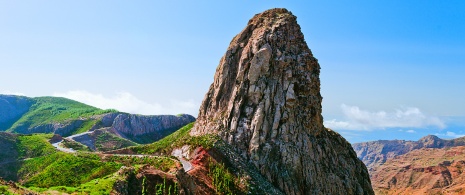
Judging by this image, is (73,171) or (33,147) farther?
(33,147)

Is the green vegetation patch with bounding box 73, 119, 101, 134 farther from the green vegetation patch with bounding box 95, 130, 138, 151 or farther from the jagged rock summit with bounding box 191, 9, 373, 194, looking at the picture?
the jagged rock summit with bounding box 191, 9, 373, 194

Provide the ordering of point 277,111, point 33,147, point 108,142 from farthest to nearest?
point 108,142 → point 33,147 → point 277,111

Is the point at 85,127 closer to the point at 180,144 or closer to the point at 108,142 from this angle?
the point at 108,142

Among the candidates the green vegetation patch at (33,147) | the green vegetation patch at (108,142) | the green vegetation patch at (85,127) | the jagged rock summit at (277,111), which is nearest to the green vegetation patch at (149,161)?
the jagged rock summit at (277,111)

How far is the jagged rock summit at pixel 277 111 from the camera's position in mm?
87750

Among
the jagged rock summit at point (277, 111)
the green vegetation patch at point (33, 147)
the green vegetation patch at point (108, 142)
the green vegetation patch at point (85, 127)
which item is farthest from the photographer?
the green vegetation patch at point (85, 127)

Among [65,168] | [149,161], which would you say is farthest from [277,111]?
[65,168]

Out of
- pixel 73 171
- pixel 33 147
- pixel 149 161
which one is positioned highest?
pixel 33 147

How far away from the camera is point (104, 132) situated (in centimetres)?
17938

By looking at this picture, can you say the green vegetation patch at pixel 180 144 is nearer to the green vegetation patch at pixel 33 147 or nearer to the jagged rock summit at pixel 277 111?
the jagged rock summit at pixel 277 111

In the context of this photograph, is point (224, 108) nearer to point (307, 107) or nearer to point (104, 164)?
point (307, 107)

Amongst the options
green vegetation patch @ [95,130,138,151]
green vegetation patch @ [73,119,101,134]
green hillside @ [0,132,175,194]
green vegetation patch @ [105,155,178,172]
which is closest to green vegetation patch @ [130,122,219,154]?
green vegetation patch @ [105,155,178,172]

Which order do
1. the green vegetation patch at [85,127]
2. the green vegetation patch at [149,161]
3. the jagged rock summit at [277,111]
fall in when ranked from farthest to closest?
the green vegetation patch at [85,127] → the jagged rock summit at [277,111] → the green vegetation patch at [149,161]

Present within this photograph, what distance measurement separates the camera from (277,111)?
90875 mm
